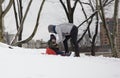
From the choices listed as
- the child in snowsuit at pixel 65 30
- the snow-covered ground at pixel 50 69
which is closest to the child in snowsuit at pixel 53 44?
the child in snowsuit at pixel 65 30

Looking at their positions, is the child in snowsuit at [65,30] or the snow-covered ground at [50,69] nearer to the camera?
the snow-covered ground at [50,69]

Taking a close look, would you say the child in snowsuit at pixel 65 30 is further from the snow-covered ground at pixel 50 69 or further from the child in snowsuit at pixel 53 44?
the snow-covered ground at pixel 50 69

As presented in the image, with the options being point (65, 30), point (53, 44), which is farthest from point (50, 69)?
point (65, 30)

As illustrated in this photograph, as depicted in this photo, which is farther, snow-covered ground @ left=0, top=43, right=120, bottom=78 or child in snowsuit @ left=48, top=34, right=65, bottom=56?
child in snowsuit @ left=48, top=34, right=65, bottom=56

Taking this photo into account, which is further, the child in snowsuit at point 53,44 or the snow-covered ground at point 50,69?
the child in snowsuit at point 53,44

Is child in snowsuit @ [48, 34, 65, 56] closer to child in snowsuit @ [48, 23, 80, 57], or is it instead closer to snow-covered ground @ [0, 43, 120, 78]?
child in snowsuit @ [48, 23, 80, 57]

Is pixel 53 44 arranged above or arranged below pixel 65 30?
below

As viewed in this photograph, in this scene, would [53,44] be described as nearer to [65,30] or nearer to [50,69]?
[65,30]

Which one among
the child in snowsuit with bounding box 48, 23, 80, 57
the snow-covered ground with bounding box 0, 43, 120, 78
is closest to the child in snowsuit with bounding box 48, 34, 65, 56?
the child in snowsuit with bounding box 48, 23, 80, 57

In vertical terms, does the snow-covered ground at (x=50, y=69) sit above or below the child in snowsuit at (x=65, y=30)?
below

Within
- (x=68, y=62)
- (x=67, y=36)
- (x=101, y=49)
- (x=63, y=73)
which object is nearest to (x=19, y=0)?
(x=67, y=36)

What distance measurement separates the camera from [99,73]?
688 centimetres

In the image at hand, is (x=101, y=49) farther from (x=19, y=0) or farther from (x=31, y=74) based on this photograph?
(x=31, y=74)

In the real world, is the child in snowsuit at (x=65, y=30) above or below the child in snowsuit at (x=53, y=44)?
above
